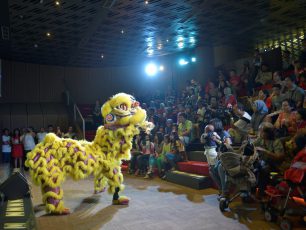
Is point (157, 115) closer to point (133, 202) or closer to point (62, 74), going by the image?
point (133, 202)

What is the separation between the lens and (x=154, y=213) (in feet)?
14.8

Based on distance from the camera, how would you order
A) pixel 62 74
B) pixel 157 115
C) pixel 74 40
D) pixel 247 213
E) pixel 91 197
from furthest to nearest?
pixel 62 74
pixel 74 40
pixel 157 115
pixel 91 197
pixel 247 213

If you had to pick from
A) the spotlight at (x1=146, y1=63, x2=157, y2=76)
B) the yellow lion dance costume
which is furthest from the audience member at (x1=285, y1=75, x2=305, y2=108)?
the spotlight at (x1=146, y1=63, x2=157, y2=76)

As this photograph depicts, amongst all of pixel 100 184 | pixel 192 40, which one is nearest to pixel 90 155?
pixel 100 184

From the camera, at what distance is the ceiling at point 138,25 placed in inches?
314

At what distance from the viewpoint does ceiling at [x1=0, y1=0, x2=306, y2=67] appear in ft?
26.2

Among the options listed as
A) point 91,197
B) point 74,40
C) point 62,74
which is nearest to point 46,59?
point 62,74

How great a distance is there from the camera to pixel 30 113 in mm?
14359

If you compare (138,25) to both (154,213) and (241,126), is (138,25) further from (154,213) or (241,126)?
(154,213)

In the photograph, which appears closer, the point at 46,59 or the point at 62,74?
the point at 46,59

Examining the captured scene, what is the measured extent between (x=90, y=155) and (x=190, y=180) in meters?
2.33

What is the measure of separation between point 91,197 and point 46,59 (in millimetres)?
9797

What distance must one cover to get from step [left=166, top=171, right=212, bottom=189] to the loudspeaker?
12.0 ft

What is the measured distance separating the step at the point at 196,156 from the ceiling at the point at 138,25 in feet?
12.7
